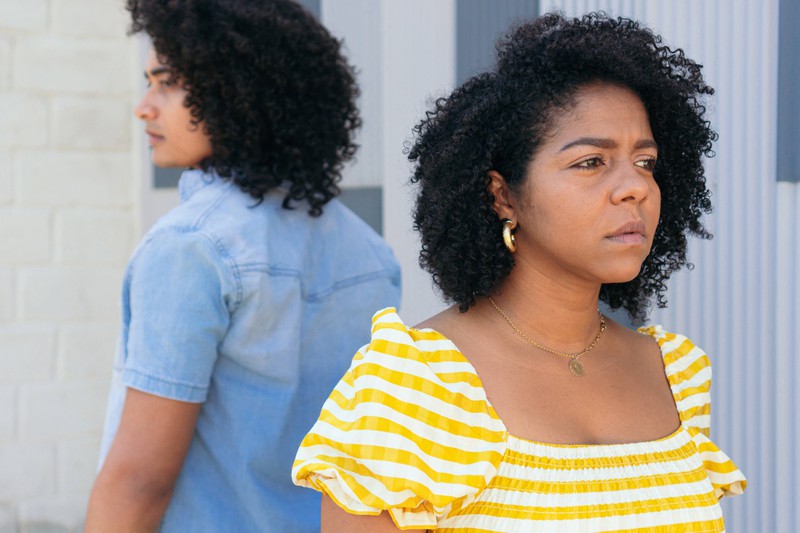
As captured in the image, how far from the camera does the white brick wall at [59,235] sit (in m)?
4.41

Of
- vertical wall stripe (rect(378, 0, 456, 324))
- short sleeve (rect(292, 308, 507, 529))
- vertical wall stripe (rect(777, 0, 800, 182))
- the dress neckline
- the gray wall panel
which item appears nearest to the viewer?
short sleeve (rect(292, 308, 507, 529))

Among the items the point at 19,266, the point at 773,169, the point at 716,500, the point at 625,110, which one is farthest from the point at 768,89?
the point at 19,266

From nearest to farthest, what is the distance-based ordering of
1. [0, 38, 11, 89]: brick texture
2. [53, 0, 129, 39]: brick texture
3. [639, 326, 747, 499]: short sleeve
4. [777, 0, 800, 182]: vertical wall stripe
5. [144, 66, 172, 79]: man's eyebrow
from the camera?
[639, 326, 747, 499]: short sleeve, [777, 0, 800, 182]: vertical wall stripe, [144, 66, 172, 79]: man's eyebrow, [0, 38, 11, 89]: brick texture, [53, 0, 129, 39]: brick texture

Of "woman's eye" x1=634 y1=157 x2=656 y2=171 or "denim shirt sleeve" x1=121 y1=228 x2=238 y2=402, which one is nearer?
"woman's eye" x1=634 y1=157 x2=656 y2=171

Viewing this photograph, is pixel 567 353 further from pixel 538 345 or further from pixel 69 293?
pixel 69 293

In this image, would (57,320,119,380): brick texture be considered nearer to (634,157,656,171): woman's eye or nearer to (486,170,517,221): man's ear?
(486,170,517,221): man's ear

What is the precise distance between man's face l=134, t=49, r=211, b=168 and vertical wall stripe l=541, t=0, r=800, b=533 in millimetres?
1154

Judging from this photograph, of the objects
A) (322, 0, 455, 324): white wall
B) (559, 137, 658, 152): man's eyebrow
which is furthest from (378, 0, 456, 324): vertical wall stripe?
(559, 137, 658, 152): man's eyebrow

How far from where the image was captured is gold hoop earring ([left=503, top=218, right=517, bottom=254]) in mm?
1866

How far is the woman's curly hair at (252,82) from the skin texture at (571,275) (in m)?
0.63

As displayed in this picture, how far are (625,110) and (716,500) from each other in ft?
2.34

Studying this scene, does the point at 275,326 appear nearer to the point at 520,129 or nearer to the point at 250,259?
the point at 250,259

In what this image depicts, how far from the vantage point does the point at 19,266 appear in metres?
4.41

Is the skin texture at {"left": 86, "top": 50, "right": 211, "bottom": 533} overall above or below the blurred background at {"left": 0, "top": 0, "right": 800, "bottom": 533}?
below
